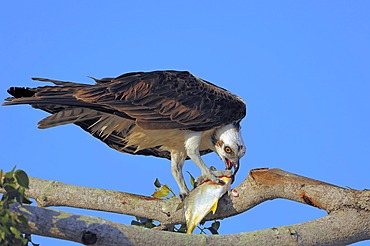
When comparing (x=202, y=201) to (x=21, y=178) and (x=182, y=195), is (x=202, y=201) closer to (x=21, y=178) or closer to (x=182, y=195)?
(x=182, y=195)

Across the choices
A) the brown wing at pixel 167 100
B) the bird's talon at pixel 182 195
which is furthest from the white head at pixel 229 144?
the bird's talon at pixel 182 195

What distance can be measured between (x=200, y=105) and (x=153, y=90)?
551mm

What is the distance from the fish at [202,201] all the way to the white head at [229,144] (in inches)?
40.6

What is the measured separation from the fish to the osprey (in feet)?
1.59

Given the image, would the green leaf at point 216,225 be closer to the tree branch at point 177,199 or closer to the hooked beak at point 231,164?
the tree branch at point 177,199

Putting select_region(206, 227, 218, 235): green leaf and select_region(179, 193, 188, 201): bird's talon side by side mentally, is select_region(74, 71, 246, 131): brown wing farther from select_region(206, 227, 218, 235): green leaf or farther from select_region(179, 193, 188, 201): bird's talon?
select_region(206, 227, 218, 235): green leaf

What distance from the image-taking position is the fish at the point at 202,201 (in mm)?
7094

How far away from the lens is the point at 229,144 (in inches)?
338

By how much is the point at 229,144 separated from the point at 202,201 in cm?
144

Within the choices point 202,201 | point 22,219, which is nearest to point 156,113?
point 202,201

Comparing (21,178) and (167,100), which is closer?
(21,178)

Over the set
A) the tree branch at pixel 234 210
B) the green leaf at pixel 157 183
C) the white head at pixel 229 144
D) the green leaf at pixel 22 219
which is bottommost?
the green leaf at pixel 22 219

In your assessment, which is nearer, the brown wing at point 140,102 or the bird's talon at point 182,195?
the bird's talon at point 182,195

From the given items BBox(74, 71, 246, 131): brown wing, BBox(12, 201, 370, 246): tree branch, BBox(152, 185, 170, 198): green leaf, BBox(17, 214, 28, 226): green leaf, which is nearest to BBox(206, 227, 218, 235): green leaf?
BBox(152, 185, 170, 198): green leaf
